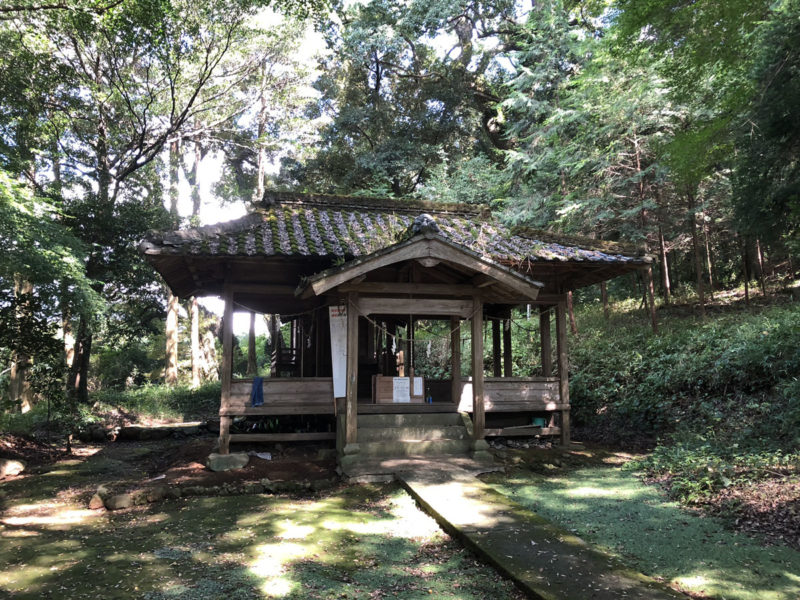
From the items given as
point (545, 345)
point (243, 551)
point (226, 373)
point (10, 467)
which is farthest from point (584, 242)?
point (10, 467)

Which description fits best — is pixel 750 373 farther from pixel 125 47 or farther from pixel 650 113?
pixel 125 47

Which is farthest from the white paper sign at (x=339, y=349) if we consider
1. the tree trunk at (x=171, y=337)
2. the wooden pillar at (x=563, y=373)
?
the tree trunk at (x=171, y=337)

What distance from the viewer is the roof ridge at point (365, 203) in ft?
37.6

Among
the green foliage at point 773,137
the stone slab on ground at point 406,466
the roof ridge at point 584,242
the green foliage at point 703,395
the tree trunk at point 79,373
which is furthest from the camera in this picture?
the tree trunk at point 79,373

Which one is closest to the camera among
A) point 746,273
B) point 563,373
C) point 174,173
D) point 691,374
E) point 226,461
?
point 226,461

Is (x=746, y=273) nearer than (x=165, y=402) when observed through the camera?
Yes

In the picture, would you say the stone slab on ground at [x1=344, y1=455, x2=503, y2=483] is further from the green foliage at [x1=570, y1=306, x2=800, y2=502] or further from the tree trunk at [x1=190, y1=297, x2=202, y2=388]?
the tree trunk at [x1=190, y1=297, x2=202, y2=388]

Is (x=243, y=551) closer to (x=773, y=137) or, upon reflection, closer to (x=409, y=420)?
(x=409, y=420)

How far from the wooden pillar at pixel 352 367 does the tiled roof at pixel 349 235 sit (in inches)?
47.0

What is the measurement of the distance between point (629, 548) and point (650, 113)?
44.6 ft

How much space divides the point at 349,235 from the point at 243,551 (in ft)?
21.8

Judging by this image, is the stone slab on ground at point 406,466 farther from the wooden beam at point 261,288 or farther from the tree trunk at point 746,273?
the tree trunk at point 746,273

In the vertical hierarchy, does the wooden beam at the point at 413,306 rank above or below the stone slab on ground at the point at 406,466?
above

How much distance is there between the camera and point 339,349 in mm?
8836
